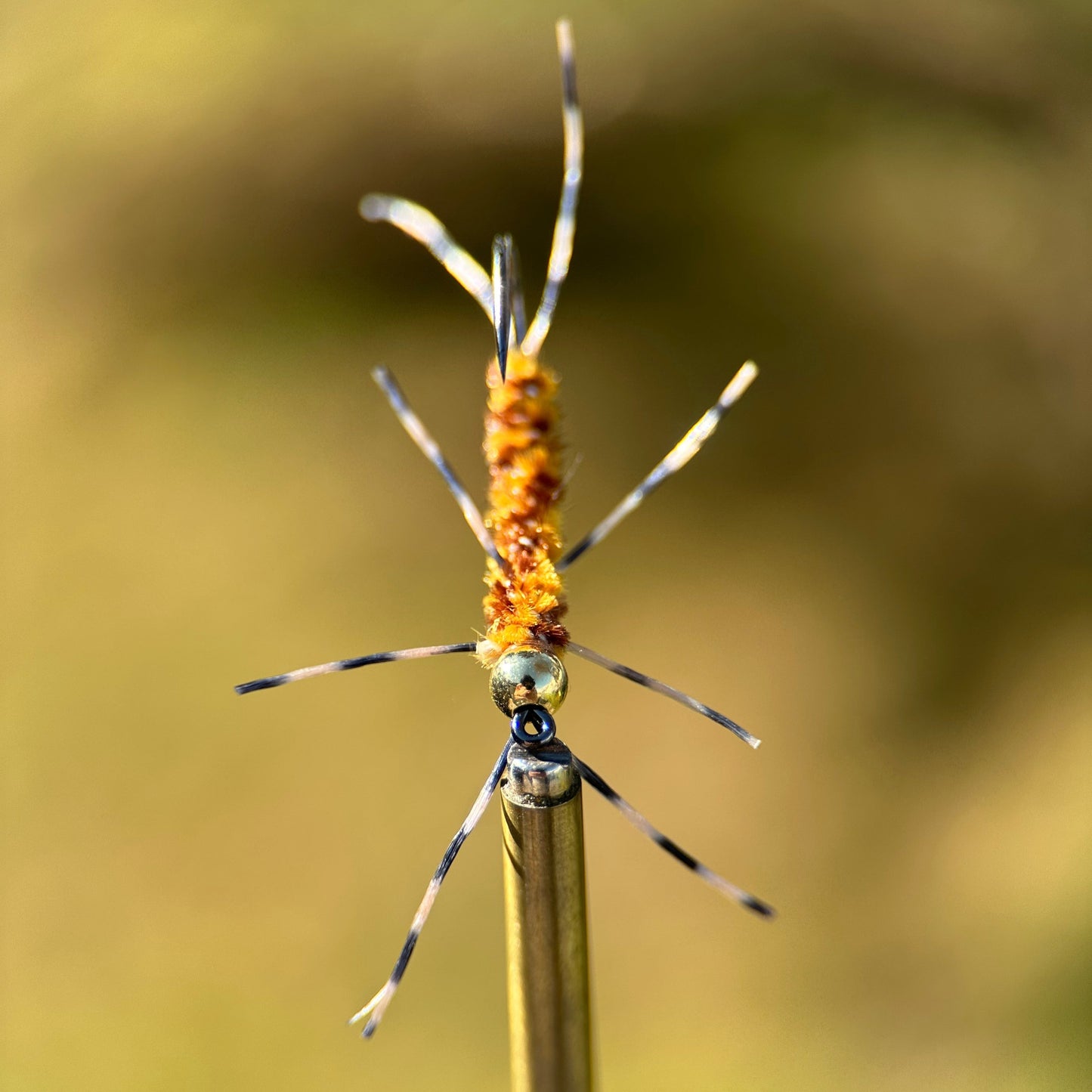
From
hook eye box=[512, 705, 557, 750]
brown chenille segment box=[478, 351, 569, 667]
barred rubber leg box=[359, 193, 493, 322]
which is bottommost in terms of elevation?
hook eye box=[512, 705, 557, 750]

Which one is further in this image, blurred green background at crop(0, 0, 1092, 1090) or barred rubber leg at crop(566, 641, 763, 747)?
blurred green background at crop(0, 0, 1092, 1090)

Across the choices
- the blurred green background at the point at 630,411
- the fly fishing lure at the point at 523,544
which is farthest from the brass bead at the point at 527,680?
the blurred green background at the point at 630,411

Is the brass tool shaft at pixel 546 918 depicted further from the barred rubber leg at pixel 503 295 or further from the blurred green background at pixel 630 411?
the blurred green background at pixel 630 411

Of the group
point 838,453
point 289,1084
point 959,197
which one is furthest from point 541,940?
point 959,197

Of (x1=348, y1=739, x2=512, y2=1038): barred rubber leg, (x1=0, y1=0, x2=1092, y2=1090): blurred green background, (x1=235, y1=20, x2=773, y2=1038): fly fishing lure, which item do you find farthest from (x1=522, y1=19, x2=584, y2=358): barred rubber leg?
(x1=0, y1=0, x2=1092, y2=1090): blurred green background

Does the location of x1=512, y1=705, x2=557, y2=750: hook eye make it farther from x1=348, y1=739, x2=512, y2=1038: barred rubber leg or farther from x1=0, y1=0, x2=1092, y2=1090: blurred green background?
x1=0, y1=0, x2=1092, y2=1090: blurred green background

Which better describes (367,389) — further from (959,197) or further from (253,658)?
(959,197)
